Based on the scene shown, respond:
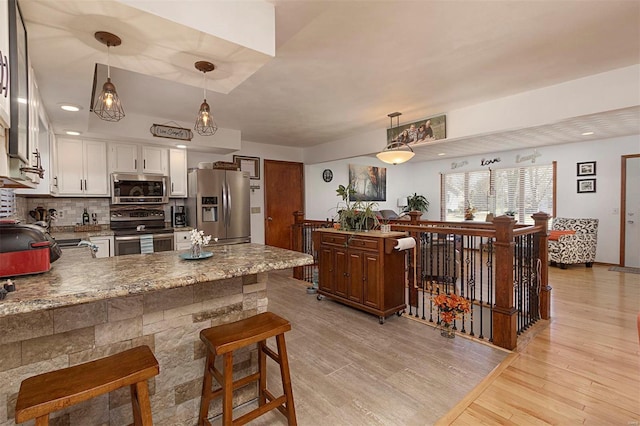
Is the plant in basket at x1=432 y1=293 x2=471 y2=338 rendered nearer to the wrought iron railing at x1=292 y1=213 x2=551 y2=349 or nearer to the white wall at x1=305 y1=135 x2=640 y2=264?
the wrought iron railing at x1=292 y1=213 x2=551 y2=349

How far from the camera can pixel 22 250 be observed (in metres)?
1.29

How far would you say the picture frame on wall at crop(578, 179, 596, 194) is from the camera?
6039 mm

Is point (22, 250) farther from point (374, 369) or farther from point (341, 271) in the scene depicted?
point (341, 271)

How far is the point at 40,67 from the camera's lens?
6.35 feet

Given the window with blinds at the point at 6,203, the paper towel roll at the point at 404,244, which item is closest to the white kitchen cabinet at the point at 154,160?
the window with blinds at the point at 6,203

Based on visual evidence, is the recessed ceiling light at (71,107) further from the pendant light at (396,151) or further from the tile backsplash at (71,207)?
the pendant light at (396,151)

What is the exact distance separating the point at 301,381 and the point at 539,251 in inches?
114

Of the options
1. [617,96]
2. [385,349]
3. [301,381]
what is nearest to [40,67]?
[301,381]

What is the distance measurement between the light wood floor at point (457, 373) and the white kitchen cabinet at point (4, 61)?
1.93 m

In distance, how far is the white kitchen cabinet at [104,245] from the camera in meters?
3.71

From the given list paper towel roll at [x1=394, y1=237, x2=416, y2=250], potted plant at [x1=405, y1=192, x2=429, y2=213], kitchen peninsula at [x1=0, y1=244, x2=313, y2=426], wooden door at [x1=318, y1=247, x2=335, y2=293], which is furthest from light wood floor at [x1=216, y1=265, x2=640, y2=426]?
potted plant at [x1=405, y1=192, x2=429, y2=213]

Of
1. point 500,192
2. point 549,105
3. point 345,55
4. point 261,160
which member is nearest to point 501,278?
point 549,105

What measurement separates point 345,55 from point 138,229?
3.62 meters

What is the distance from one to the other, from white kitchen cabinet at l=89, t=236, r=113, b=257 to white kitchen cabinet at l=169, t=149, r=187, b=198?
1.08 m
